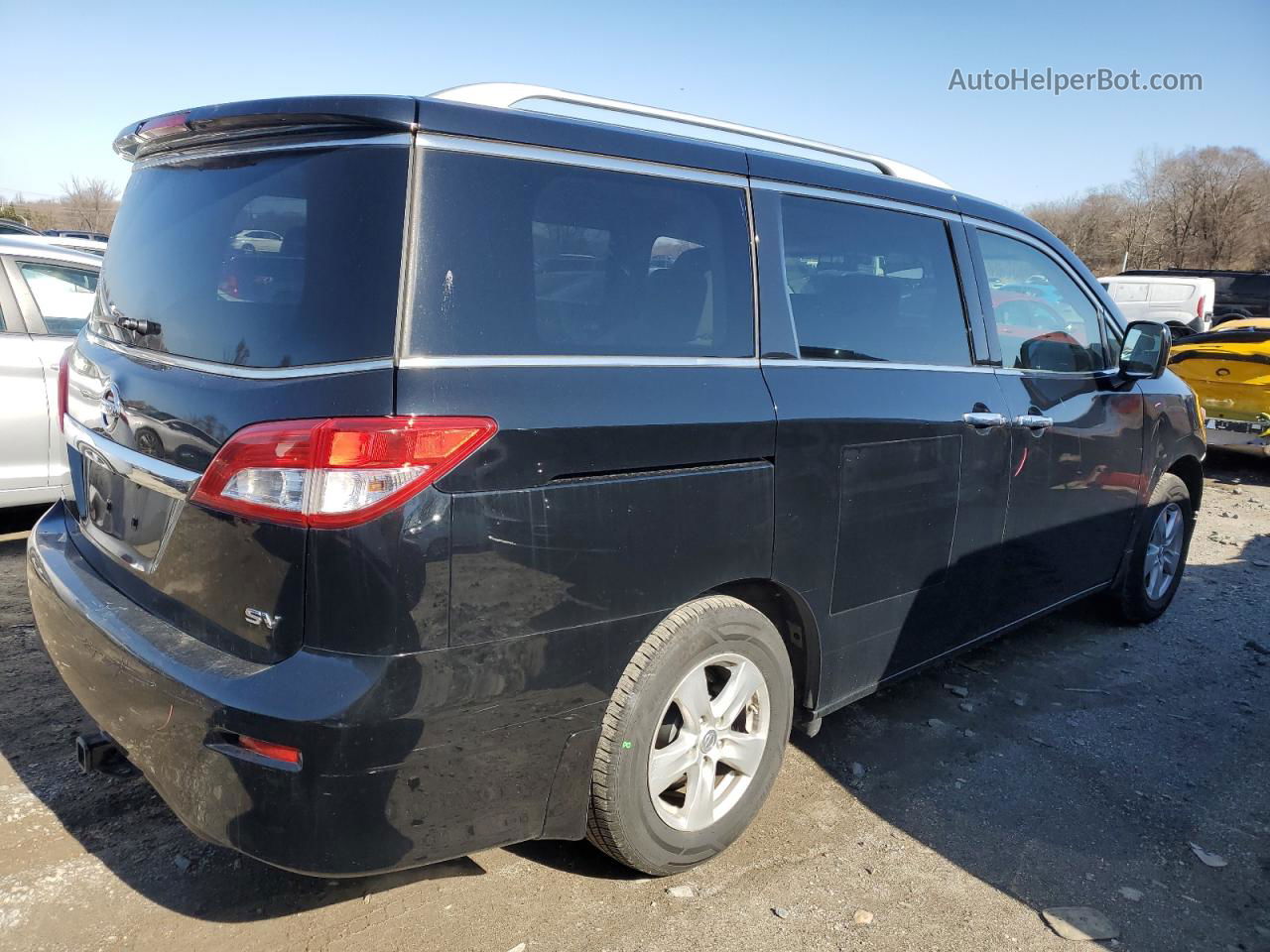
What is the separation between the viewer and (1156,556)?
5.07m

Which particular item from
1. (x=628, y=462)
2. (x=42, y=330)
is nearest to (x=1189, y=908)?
(x=628, y=462)

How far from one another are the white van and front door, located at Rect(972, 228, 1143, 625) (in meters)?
14.3

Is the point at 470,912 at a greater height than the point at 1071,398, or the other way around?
the point at 1071,398

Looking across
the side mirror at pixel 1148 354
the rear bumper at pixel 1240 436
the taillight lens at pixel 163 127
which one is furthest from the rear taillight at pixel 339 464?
the rear bumper at pixel 1240 436

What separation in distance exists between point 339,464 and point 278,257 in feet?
1.89

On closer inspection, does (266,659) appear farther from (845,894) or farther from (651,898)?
(845,894)

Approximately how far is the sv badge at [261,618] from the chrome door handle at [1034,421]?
110 inches

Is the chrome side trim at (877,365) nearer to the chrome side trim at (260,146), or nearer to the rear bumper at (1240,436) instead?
the chrome side trim at (260,146)

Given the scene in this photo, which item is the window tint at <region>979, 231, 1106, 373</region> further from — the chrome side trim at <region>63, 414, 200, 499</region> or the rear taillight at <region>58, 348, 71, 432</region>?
the rear taillight at <region>58, 348, 71, 432</region>

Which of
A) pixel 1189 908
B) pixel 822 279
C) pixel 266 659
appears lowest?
pixel 1189 908

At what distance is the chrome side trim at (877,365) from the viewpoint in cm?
281

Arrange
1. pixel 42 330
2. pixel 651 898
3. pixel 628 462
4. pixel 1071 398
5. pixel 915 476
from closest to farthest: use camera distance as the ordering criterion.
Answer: pixel 628 462 → pixel 651 898 → pixel 915 476 → pixel 1071 398 → pixel 42 330

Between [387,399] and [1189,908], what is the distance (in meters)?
2.68

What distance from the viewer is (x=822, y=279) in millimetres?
3059
